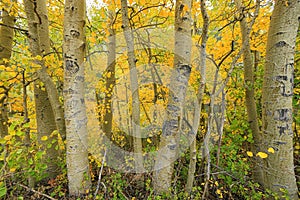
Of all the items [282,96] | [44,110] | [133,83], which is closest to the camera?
[282,96]

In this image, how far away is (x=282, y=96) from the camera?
1645mm

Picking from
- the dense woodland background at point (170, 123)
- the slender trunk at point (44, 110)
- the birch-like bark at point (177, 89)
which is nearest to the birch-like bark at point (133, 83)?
the dense woodland background at point (170, 123)

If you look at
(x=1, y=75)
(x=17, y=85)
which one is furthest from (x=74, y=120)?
(x=17, y=85)

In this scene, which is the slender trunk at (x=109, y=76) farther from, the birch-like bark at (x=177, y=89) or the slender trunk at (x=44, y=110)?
the birch-like bark at (x=177, y=89)

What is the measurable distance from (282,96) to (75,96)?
200cm

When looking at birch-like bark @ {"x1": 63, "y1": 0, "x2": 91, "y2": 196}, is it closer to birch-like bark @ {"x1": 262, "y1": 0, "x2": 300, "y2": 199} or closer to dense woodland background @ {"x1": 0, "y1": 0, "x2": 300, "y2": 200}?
dense woodland background @ {"x1": 0, "y1": 0, "x2": 300, "y2": 200}

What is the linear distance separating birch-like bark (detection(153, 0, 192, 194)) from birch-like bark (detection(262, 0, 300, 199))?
82cm

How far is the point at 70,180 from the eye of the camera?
187 cm

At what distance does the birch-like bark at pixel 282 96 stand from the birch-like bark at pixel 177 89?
82 centimetres

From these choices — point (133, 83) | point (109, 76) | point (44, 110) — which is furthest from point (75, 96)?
point (109, 76)

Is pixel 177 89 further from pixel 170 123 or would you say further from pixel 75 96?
pixel 75 96

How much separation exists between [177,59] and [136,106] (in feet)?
2.36

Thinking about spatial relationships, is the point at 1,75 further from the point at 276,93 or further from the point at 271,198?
the point at 271,198

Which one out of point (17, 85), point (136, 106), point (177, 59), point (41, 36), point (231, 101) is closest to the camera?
point (177, 59)
